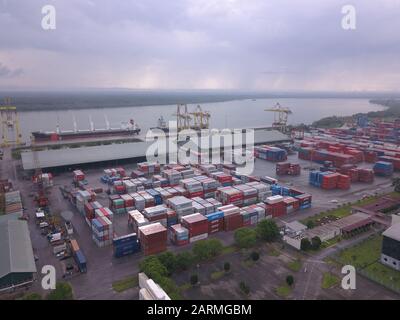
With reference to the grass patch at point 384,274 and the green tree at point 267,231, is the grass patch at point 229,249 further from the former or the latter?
the grass patch at point 384,274

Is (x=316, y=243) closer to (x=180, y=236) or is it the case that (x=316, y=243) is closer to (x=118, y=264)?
(x=180, y=236)

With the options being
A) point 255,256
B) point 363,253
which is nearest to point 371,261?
point 363,253

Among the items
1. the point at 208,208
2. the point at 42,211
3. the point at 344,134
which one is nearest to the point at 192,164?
the point at 208,208

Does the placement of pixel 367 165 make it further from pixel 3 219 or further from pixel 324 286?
pixel 3 219

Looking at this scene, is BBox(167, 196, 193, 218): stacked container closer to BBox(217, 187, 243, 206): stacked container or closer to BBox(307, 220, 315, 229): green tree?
BBox(217, 187, 243, 206): stacked container

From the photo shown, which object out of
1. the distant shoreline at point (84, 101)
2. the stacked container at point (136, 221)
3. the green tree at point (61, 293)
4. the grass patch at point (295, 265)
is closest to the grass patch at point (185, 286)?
the green tree at point (61, 293)
